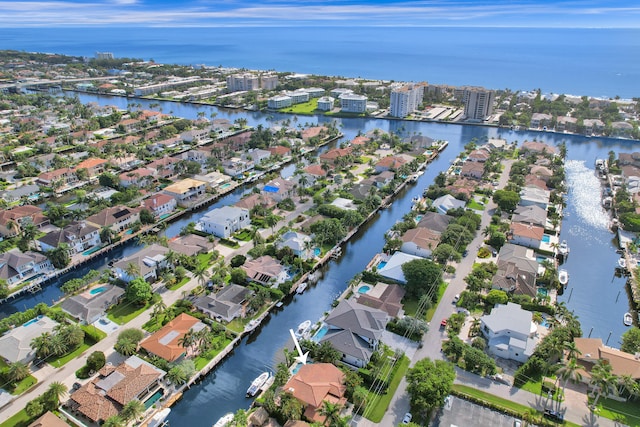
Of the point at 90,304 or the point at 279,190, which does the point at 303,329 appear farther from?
the point at 279,190

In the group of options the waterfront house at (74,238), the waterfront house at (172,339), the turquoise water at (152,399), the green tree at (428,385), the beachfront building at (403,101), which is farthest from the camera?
the beachfront building at (403,101)

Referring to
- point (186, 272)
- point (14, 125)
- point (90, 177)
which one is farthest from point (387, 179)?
Answer: point (14, 125)

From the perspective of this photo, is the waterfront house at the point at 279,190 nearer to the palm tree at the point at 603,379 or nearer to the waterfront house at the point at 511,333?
A: the waterfront house at the point at 511,333

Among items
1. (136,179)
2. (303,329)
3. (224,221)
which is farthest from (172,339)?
(136,179)

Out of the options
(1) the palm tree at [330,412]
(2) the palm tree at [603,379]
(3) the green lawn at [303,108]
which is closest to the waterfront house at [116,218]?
(1) the palm tree at [330,412]

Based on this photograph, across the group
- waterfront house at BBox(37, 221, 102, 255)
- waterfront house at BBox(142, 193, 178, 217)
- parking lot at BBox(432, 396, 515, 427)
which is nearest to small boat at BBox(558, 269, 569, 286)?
parking lot at BBox(432, 396, 515, 427)

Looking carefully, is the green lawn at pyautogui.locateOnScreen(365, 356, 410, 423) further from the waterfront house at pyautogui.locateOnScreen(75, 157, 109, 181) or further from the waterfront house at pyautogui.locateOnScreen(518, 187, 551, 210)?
the waterfront house at pyautogui.locateOnScreen(75, 157, 109, 181)

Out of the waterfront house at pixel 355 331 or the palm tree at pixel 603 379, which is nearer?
the palm tree at pixel 603 379

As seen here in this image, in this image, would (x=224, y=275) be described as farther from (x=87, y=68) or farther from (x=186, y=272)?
(x=87, y=68)
